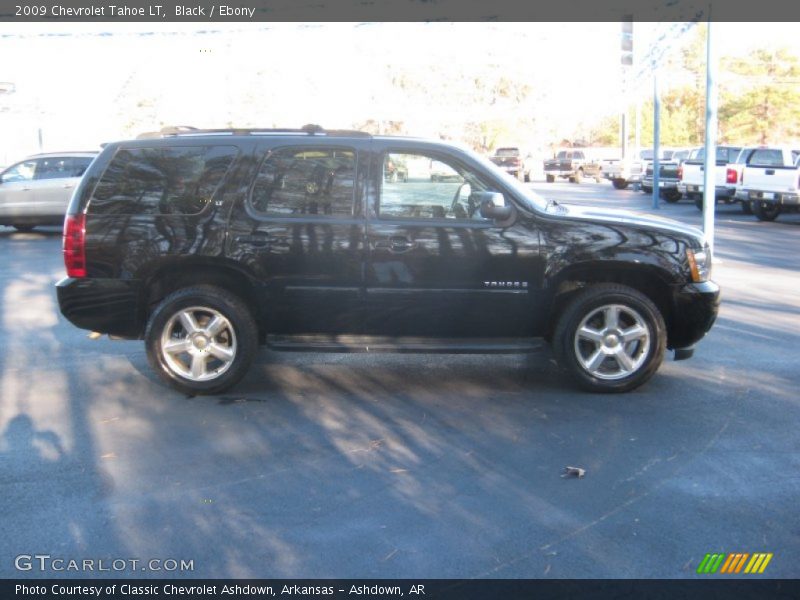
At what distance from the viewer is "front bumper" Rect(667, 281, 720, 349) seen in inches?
264

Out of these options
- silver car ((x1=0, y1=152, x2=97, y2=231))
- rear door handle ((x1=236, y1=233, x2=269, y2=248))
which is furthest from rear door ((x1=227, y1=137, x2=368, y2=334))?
silver car ((x1=0, y1=152, x2=97, y2=231))

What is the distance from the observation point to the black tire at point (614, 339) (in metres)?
6.64

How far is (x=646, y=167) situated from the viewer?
118 ft

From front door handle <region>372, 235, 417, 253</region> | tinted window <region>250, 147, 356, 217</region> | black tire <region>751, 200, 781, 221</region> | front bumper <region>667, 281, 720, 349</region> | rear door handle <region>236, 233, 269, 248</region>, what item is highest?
tinted window <region>250, 147, 356, 217</region>

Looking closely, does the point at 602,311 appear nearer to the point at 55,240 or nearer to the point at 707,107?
the point at 707,107

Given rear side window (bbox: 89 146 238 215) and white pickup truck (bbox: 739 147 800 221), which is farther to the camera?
white pickup truck (bbox: 739 147 800 221)

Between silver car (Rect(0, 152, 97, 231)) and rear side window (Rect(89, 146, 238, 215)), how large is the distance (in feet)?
43.9

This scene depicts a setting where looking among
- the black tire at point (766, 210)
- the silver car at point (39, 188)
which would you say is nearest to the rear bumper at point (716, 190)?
the black tire at point (766, 210)

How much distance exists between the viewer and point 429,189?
6758mm

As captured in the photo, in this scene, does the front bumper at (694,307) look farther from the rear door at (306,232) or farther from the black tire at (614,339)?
the rear door at (306,232)
